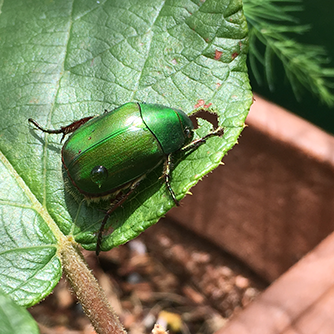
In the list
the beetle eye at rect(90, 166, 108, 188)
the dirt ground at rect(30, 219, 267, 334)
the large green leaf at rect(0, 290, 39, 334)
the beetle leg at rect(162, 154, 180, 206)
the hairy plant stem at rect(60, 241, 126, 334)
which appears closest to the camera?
the large green leaf at rect(0, 290, 39, 334)

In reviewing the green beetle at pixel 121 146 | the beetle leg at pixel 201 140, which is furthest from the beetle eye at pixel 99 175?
the beetle leg at pixel 201 140

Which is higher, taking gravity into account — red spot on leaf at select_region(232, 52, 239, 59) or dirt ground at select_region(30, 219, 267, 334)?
red spot on leaf at select_region(232, 52, 239, 59)

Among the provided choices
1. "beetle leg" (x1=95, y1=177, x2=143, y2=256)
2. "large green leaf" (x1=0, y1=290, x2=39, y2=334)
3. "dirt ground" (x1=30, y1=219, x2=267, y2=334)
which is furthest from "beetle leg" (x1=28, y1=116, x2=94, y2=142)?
"dirt ground" (x1=30, y1=219, x2=267, y2=334)

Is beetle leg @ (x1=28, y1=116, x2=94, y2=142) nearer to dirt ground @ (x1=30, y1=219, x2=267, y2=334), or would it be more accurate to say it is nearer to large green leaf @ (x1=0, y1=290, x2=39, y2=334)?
large green leaf @ (x1=0, y1=290, x2=39, y2=334)

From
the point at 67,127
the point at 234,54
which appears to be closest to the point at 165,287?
the point at 67,127

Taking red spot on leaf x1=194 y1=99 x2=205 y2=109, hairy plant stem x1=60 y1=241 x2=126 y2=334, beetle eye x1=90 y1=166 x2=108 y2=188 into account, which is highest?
red spot on leaf x1=194 y1=99 x2=205 y2=109

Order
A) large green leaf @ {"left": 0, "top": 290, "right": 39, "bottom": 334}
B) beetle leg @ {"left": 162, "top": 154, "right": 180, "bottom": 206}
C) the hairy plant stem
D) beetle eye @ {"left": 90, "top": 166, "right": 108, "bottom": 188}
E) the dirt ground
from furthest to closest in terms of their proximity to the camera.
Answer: the dirt ground → beetle eye @ {"left": 90, "top": 166, "right": 108, "bottom": 188} → beetle leg @ {"left": 162, "top": 154, "right": 180, "bottom": 206} → the hairy plant stem → large green leaf @ {"left": 0, "top": 290, "right": 39, "bottom": 334}

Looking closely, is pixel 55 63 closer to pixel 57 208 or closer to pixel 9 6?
pixel 9 6
